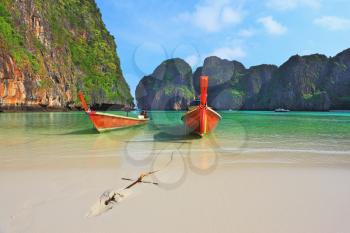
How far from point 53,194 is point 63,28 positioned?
88.6 meters

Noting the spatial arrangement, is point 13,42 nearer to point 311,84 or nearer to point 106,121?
point 106,121

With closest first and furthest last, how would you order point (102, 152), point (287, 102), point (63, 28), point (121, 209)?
point (121, 209), point (102, 152), point (63, 28), point (287, 102)

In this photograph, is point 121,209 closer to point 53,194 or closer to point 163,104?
point 53,194

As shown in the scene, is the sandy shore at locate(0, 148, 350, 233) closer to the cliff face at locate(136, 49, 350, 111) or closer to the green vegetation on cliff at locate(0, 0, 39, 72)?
the green vegetation on cliff at locate(0, 0, 39, 72)

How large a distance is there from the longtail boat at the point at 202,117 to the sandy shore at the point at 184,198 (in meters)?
5.82

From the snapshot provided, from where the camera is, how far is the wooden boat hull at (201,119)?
12.9 metres

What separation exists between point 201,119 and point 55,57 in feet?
214

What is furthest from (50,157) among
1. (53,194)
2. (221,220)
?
(221,220)

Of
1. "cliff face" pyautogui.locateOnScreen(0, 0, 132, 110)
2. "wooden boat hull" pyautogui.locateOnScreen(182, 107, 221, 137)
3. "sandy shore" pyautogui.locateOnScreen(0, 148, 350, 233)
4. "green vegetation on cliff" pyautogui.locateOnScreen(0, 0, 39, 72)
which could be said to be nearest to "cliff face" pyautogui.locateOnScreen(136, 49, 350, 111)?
"cliff face" pyautogui.locateOnScreen(0, 0, 132, 110)

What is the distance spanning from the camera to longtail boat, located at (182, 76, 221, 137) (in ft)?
40.0

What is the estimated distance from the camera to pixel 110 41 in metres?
112

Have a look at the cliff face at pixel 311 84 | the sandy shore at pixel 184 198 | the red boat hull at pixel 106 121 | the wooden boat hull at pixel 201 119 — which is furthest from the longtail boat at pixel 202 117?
the cliff face at pixel 311 84

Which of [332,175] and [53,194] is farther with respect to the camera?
[332,175]

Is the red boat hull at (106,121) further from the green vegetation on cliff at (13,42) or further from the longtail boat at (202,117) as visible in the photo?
the green vegetation on cliff at (13,42)
